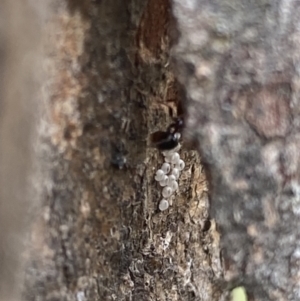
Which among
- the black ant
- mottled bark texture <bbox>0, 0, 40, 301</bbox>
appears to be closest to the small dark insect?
the black ant

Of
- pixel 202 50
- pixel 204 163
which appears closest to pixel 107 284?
pixel 204 163

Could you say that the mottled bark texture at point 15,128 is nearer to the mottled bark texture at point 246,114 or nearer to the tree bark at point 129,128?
the tree bark at point 129,128

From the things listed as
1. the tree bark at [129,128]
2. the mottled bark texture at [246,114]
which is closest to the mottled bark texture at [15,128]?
the tree bark at [129,128]

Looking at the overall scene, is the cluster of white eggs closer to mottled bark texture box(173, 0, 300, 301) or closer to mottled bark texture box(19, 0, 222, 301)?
mottled bark texture box(19, 0, 222, 301)

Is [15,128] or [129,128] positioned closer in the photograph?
[15,128]

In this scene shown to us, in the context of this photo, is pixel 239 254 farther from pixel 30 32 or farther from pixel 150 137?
pixel 30 32

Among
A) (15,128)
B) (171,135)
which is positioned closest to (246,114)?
A: (171,135)

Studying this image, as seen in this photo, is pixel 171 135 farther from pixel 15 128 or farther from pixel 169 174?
pixel 15 128
